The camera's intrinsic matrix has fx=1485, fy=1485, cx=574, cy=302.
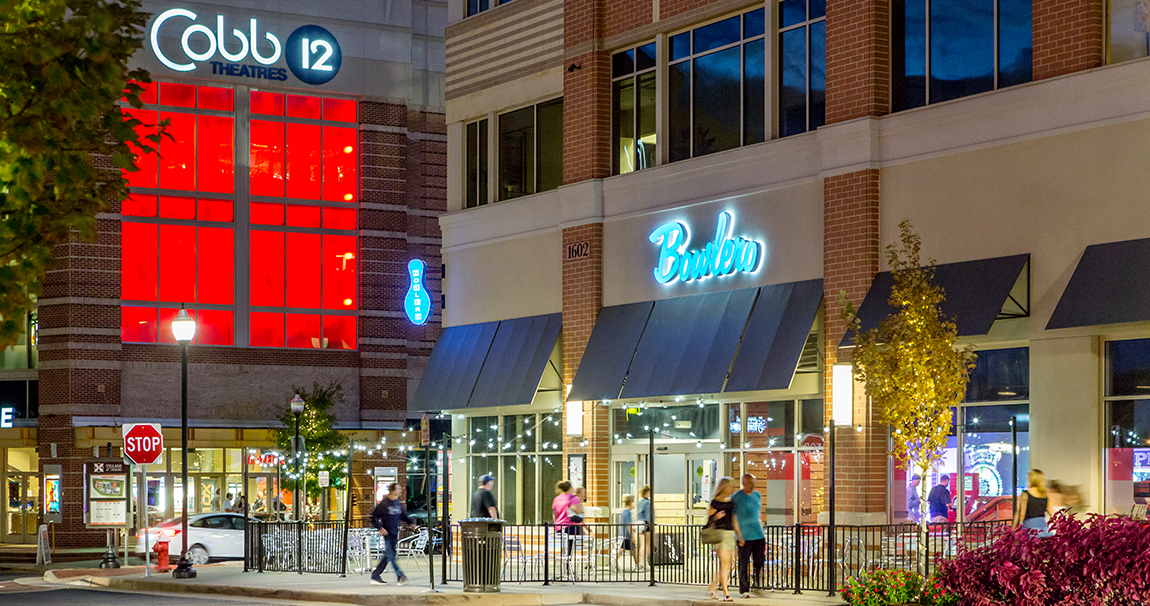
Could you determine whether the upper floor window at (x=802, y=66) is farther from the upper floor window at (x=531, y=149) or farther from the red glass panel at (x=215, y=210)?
the red glass panel at (x=215, y=210)

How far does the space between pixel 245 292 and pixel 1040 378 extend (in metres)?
33.3

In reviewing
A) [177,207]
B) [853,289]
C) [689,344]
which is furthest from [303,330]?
[853,289]

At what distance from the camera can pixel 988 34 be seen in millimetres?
24219

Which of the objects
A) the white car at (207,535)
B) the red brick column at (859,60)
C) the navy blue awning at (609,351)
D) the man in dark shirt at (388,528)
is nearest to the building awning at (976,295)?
the red brick column at (859,60)

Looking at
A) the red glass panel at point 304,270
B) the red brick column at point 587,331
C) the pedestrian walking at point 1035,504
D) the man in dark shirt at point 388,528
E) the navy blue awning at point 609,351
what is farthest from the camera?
the red glass panel at point 304,270

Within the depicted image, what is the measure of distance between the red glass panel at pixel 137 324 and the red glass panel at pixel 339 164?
7.28m

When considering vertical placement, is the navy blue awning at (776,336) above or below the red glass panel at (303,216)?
below

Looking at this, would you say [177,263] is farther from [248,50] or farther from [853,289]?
[853,289]

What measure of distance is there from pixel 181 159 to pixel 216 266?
3.74 m

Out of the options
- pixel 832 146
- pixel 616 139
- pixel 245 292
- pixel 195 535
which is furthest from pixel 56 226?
pixel 245 292

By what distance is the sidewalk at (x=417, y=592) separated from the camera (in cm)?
2134

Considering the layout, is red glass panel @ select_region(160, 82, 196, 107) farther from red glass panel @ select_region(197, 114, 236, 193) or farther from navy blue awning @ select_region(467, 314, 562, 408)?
navy blue awning @ select_region(467, 314, 562, 408)

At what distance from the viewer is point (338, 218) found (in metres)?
52.0

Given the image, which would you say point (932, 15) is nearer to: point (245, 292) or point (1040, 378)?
point (1040, 378)
